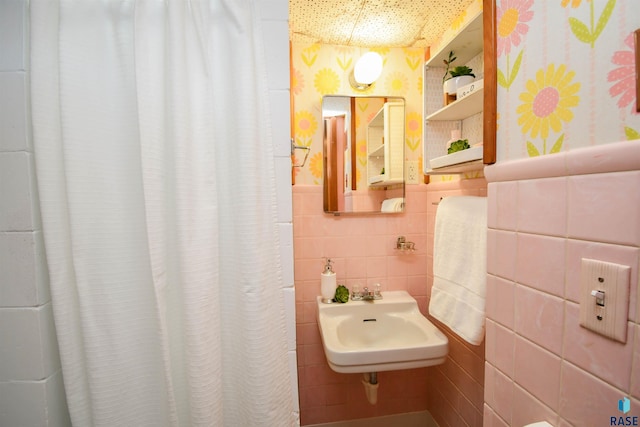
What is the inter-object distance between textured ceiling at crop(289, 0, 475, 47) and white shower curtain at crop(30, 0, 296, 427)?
2.33 feet

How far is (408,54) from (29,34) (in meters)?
1.54

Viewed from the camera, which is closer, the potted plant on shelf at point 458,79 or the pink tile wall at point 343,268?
the potted plant on shelf at point 458,79

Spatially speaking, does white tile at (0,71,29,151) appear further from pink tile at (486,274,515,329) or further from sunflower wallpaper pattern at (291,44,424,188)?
pink tile at (486,274,515,329)

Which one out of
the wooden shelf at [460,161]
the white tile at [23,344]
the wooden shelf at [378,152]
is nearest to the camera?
the white tile at [23,344]

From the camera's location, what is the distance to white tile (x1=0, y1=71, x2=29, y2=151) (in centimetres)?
60

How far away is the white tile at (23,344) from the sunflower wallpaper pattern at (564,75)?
1232 millimetres

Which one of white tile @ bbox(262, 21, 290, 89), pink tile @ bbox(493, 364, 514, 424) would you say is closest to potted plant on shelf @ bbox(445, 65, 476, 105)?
white tile @ bbox(262, 21, 290, 89)

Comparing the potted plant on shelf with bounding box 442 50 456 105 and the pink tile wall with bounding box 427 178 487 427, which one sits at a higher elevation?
the potted plant on shelf with bounding box 442 50 456 105

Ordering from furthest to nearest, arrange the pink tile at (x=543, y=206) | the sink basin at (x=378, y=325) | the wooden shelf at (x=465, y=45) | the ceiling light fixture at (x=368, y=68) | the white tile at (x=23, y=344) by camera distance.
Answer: the ceiling light fixture at (x=368, y=68)
the sink basin at (x=378, y=325)
the wooden shelf at (x=465, y=45)
the white tile at (x=23, y=344)
the pink tile at (x=543, y=206)

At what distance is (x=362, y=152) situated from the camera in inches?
57.2

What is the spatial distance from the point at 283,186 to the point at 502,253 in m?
0.60

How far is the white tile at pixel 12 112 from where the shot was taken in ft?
1.97

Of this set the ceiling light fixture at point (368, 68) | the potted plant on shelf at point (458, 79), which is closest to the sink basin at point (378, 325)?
the potted plant on shelf at point (458, 79)

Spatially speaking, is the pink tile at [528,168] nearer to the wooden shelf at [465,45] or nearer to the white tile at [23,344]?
the wooden shelf at [465,45]
